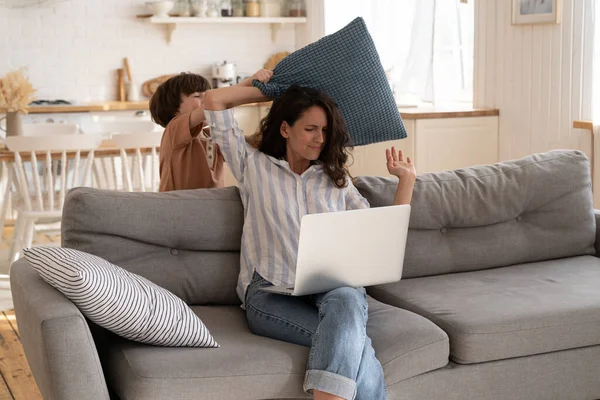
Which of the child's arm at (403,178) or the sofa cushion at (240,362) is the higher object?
the child's arm at (403,178)

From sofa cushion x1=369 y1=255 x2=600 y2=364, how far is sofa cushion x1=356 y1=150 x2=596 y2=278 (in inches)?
4.4

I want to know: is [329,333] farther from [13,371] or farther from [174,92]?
[13,371]

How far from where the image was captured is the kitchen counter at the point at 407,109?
496 centimetres

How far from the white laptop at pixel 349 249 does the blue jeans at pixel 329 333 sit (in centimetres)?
5

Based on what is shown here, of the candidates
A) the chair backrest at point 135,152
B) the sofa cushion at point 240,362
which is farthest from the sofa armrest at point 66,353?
the chair backrest at point 135,152

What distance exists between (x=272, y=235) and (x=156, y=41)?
4727 mm

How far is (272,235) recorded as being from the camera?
2.65 m

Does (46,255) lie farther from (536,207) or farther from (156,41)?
(156,41)

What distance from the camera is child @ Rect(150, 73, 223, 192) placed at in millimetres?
3090

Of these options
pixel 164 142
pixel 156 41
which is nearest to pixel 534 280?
pixel 164 142

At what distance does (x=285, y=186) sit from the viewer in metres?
Answer: 2.72

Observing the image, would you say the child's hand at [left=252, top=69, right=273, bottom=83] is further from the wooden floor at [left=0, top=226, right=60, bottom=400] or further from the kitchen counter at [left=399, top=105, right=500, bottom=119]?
the kitchen counter at [left=399, top=105, right=500, bottom=119]

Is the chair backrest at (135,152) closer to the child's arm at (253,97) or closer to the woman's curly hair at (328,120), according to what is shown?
the child's arm at (253,97)

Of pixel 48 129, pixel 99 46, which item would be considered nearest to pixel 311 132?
pixel 48 129
